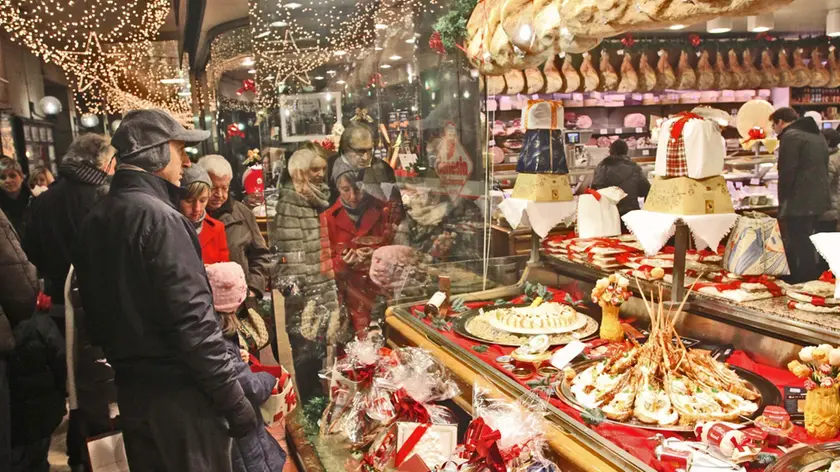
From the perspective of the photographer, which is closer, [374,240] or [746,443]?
[746,443]

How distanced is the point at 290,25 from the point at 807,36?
892 cm

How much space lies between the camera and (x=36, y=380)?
3.35 metres

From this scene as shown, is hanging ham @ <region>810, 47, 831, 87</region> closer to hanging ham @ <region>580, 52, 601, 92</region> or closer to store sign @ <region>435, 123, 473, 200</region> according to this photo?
hanging ham @ <region>580, 52, 601, 92</region>

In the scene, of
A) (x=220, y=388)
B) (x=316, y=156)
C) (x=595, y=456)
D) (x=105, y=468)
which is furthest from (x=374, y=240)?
(x=595, y=456)

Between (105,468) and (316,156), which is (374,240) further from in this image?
(105,468)

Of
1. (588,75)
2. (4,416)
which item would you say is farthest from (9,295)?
(588,75)

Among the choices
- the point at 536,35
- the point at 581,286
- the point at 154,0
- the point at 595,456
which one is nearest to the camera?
the point at 595,456

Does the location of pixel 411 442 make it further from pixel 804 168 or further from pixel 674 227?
pixel 804 168

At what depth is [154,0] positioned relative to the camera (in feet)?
20.5

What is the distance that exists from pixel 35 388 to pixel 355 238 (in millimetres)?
1820

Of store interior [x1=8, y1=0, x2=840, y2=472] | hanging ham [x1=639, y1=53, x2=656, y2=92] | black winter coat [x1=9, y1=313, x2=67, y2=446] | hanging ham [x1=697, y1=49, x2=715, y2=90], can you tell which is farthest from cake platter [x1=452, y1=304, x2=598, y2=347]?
hanging ham [x1=697, y1=49, x2=715, y2=90]

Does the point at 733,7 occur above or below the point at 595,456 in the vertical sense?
above

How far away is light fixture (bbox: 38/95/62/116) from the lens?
17.5 feet

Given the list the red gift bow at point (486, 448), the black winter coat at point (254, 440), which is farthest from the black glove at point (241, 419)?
the red gift bow at point (486, 448)
